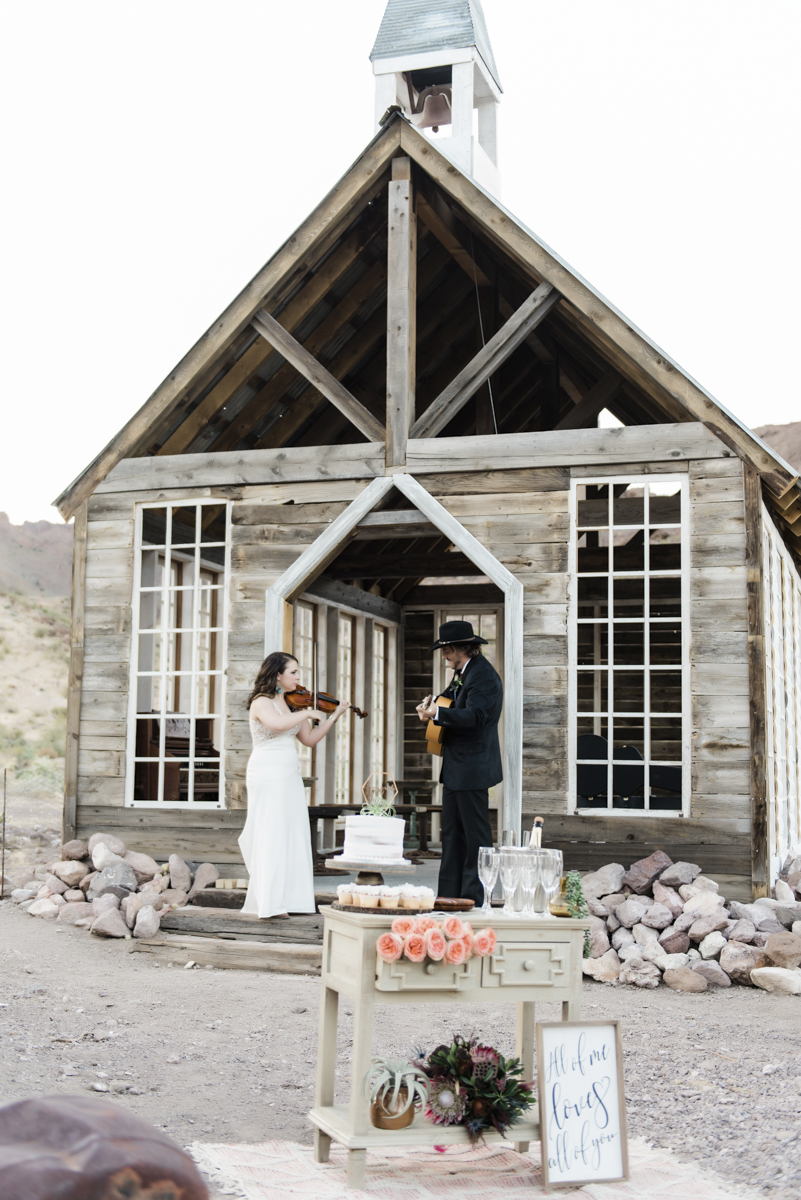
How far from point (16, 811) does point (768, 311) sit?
37.2 meters

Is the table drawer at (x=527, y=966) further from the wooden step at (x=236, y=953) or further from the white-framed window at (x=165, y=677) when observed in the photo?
the white-framed window at (x=165, y=677)

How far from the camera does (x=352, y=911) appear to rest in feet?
13.0

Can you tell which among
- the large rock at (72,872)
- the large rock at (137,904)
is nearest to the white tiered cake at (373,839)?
the large rock at (137,904)

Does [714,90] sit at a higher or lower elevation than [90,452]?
higher

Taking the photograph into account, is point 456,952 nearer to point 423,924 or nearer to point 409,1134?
point 423,924

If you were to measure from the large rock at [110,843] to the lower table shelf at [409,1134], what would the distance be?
546cm

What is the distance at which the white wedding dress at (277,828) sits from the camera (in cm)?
750

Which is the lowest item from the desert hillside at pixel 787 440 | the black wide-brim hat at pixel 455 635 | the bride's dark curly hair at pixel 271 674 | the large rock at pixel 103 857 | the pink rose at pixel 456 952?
the large rock at pixel 103 857

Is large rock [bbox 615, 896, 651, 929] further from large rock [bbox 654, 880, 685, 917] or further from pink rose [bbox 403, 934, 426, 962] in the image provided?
pink rose [bbox 403, 934, 426, 962]

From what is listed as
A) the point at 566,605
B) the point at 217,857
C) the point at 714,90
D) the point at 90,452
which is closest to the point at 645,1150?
the point at 566,605

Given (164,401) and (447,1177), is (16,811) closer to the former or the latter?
(164,401)

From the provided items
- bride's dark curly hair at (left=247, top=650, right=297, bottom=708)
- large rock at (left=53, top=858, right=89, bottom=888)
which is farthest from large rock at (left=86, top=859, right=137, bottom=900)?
bride's dark curly hair at (left=247, top=650, right=297, bottom=708)

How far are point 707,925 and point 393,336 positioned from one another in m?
4.87

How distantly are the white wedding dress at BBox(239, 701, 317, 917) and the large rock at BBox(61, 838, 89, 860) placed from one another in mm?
2100
